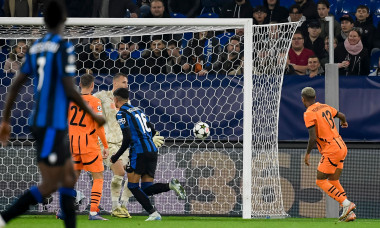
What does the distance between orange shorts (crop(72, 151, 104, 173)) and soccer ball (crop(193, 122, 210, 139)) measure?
4.63 feet

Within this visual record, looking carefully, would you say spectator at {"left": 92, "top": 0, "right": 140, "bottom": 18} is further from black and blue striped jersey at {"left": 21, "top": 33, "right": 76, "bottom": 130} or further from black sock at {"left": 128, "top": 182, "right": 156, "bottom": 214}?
black and blue striped jersey at {"left": 21, "top": 33, "right": 76, "bottom": 130}

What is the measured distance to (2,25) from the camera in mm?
9523

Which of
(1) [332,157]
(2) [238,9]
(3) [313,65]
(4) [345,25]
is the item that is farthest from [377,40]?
(1) [332,157]

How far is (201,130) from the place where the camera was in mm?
9406

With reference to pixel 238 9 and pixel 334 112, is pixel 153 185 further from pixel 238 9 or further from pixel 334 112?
pixel 238 9

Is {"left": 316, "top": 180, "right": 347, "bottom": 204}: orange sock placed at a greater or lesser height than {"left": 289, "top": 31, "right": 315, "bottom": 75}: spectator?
lesser

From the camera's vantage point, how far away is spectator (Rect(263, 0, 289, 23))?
1238cm

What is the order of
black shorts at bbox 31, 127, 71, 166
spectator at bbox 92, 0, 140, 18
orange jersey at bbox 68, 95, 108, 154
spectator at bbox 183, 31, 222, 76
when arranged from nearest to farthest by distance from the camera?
black shorts at bbox 31, 127, 71, 166
orange jersey at bbox 68, 95, 108, 154
spectator at bbox 183, 31, 222, 76
spectator at bbox 92, 0, 140, 18

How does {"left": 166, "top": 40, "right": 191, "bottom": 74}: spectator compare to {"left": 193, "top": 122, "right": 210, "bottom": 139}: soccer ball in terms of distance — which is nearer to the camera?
{"left": 193, "top": 122, "right": 210, "bottom": 139}: soccer ball

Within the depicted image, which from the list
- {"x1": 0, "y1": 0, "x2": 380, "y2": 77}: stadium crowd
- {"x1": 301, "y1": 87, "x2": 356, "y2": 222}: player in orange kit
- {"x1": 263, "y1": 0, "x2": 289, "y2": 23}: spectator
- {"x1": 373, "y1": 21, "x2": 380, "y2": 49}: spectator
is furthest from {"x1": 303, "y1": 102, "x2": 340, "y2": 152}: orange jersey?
{"x1": 263, "y1": 0, "x2": 289, "y2": 23}: spectator

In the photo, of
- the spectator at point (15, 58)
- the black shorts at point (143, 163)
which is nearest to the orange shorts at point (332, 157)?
the black shorts at point (143, 163)

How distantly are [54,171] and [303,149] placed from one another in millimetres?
5975

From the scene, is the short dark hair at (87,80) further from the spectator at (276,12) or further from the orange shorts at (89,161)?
the spectator at (276,12)

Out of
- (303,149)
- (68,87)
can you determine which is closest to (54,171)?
(68,87)
